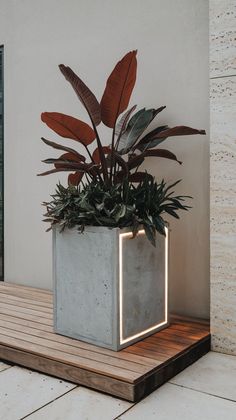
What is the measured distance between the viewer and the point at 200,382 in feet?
6.95

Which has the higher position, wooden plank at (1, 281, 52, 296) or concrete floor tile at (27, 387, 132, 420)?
wooden plank at (1, 281, 52, 296)

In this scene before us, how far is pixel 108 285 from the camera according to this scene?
7.37 feet

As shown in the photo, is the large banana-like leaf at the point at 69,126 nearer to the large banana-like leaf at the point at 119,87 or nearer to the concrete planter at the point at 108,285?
the large banana-like leaf at the point at 119,87

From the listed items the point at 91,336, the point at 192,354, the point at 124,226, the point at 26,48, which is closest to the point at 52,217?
the point at 124,226

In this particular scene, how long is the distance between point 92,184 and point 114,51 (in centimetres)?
125

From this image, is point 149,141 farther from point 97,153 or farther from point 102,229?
point 102,229

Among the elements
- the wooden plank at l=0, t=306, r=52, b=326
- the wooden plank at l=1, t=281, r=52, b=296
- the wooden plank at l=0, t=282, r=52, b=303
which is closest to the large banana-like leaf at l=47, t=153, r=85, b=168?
the wooden plank at l=0, t=306, r=52, b=326

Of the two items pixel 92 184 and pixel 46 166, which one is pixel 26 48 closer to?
pixel 46 166

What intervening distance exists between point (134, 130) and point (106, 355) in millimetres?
1292

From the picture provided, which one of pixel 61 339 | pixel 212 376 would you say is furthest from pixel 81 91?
pixel 212 376

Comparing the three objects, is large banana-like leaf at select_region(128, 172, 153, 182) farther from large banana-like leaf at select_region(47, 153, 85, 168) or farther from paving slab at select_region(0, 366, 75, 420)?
paving slab at select_region(0, 366, 75, 420)

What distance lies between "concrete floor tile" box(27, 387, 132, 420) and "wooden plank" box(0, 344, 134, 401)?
1.6 inches

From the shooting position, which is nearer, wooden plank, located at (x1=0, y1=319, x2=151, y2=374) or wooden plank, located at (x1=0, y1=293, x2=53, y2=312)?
wooden plank, located at (x1=0, y1=319, x2=151, y2=374)

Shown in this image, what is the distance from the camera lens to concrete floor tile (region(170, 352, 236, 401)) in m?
2.04
